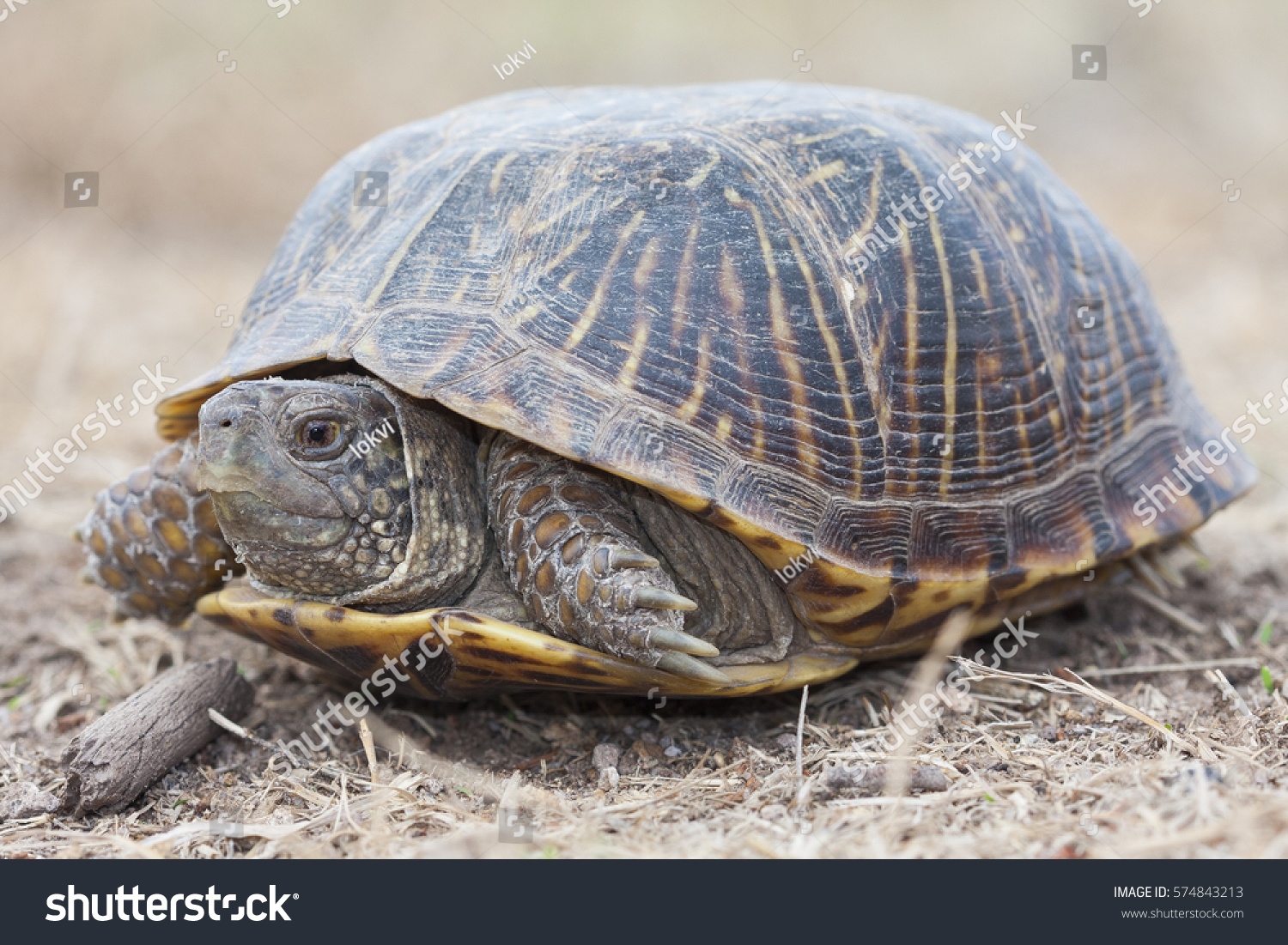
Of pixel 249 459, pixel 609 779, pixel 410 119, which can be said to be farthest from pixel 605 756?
pixel 410 119

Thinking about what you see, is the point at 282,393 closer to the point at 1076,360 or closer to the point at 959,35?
the point at 1076,360

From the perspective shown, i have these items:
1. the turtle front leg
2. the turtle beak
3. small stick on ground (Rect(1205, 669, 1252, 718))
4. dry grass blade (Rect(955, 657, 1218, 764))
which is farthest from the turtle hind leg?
small stick on ground (Rect(1205, 669, 1252, 718))

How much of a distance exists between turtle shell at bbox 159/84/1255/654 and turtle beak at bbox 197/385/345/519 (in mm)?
302

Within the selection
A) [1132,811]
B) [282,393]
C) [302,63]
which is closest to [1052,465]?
[1132,811]

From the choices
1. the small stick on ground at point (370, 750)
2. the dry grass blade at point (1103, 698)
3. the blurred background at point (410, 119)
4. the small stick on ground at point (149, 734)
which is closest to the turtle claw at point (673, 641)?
the dry grass blade at point (1103, 698)

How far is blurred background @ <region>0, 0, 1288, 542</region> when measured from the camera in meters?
7.09

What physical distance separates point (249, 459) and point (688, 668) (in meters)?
1.22

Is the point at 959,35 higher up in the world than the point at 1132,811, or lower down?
higher up

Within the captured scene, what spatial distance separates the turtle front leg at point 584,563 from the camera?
8.03 ft

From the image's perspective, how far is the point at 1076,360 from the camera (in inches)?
133

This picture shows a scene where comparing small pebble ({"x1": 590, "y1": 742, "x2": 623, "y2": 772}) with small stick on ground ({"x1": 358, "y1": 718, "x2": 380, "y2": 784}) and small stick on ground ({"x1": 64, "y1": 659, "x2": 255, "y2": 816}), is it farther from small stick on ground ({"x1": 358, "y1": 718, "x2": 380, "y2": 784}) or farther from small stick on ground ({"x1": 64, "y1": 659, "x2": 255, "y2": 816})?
small stick on ground ({"x1": 64, "y1": 659, "x2": 255, "y2": 816})

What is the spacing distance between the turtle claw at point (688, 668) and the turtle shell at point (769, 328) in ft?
1.14

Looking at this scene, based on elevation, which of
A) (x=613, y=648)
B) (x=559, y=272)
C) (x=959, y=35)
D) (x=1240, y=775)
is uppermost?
(x=959, y=35)
